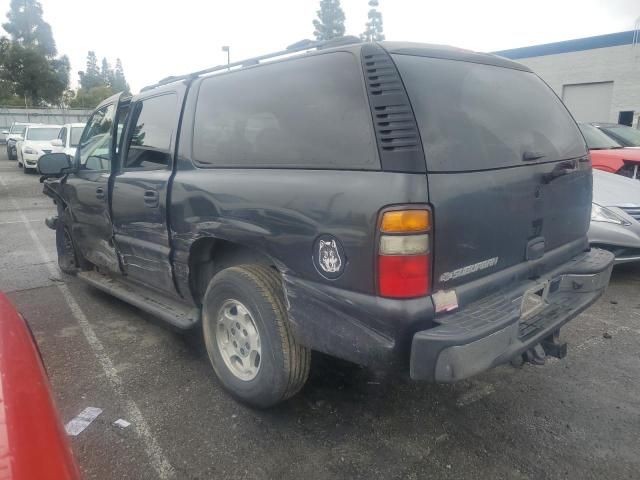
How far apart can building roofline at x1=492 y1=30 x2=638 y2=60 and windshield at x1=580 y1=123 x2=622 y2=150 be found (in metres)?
14.1

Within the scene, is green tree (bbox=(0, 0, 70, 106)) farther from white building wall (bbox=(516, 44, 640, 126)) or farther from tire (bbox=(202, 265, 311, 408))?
tire (bbox=(202, 265, 311, 408))

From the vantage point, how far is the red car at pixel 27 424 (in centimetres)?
124

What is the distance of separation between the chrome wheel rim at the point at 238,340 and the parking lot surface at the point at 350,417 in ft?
0.77

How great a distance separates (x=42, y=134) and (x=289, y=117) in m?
18.9

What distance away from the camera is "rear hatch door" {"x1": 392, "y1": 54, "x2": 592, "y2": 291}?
213 cm

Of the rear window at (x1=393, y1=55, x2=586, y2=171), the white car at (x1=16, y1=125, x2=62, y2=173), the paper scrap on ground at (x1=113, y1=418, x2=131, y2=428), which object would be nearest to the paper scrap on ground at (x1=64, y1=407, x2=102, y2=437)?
the paper scrap on ground at (x1=113, y1=418, x2=131, y2=428)

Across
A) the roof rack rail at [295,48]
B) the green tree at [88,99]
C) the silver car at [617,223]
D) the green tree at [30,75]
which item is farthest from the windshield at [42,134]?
the green tree at [88,99]

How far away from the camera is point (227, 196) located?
271cm

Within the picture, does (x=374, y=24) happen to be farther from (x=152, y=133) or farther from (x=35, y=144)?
(x=152, y=133)

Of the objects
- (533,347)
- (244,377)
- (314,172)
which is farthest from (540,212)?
(244,377)

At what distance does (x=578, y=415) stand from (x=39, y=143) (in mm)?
18711

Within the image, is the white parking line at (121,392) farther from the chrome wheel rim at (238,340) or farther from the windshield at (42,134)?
the windshield at (42,134)

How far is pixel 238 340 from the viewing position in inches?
113

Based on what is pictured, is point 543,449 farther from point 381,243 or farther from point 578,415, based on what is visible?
point 381,243
